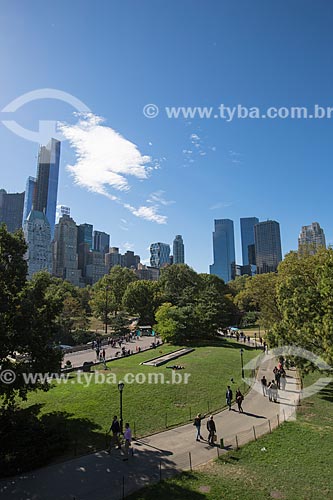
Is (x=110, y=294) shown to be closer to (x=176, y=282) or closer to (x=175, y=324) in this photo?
(x=176, y=282)

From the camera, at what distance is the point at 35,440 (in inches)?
532

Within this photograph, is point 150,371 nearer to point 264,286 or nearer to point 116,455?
point 116,455

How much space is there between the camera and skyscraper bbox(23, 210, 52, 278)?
180m

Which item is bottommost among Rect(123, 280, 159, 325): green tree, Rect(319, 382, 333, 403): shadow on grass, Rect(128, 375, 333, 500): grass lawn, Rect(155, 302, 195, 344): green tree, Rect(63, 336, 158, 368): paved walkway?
Rect(128, 375, 333, 500): grass lawn

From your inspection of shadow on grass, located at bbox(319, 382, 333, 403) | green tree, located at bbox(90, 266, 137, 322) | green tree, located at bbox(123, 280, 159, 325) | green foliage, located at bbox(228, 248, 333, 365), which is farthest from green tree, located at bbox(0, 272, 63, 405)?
green tree, located at bbox(123, 280, 159, 325)

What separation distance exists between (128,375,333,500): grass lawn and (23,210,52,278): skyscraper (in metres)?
177

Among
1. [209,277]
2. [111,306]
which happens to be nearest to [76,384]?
[111,306]

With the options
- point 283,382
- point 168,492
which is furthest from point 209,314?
point 168,492

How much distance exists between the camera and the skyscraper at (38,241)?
17988 cm

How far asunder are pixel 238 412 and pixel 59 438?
10.3 meters

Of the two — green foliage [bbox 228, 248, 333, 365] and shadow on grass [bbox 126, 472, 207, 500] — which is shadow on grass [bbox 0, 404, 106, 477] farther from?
green foliage [bbox 228, 248, 333, 365]

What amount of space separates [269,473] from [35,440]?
30.2ft

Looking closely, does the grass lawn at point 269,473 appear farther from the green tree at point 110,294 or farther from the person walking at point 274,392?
the green tree at point 110,294

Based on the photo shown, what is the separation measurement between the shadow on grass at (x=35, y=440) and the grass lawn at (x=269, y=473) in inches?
175
